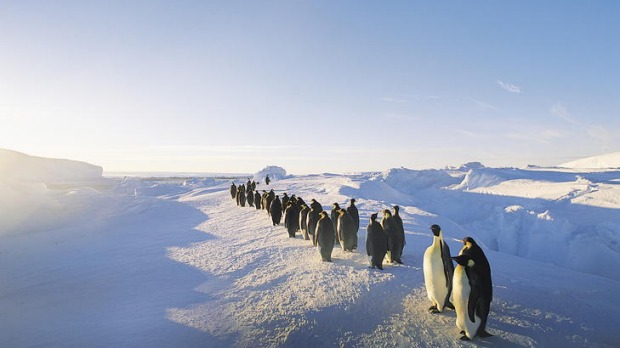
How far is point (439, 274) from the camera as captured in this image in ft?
18.0

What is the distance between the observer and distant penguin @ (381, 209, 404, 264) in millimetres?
7926

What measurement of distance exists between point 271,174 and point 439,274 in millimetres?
40179

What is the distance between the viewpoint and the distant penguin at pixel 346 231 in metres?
9.11

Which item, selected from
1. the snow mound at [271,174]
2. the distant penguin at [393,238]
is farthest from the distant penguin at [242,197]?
the snow mound at [271,174]

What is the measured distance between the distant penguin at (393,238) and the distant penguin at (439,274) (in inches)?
85.5

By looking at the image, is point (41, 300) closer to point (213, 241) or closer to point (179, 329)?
point (179, 329)

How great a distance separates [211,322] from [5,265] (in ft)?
29.6

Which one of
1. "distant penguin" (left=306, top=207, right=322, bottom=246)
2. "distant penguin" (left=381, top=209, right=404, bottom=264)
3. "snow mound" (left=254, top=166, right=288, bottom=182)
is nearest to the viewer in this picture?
Answer: "distant penguin" (left=381, top=209, right=404, bottom=264)

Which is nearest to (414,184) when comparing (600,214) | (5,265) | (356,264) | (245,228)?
(600,214)

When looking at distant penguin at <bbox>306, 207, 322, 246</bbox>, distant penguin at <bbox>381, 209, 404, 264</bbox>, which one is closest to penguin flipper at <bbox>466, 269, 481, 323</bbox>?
distant penguin at <bbox>381, 209, 404, 264</bbox>

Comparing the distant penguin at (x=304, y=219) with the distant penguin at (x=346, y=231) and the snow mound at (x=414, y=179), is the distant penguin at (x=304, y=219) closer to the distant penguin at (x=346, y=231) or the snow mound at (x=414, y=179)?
the distant penguin at (x=346, y=231)

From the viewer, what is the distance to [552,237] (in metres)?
19.7

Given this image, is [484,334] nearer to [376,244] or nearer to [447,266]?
[447,266]

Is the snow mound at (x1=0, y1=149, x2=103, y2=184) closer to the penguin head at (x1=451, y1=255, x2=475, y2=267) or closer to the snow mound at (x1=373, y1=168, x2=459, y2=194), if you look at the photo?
the snow mound at (x1=373, y1=168, x2=459, y2=194)
